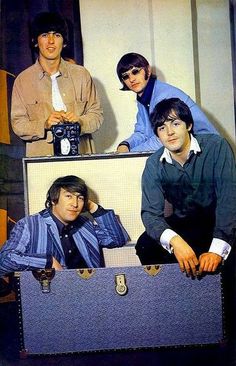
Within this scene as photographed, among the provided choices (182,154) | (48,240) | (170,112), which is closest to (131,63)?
(170,112)

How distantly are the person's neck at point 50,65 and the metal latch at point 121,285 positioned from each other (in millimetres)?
516

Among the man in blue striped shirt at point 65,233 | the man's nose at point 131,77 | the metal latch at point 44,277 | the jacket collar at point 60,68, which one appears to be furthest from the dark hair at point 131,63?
the metal latch at point 44,277

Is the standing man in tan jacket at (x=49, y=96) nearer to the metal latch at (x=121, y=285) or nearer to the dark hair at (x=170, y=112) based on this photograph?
the dark hair at (x=170, y=112)

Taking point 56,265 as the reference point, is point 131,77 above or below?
above

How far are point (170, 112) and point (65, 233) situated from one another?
1.26 feet

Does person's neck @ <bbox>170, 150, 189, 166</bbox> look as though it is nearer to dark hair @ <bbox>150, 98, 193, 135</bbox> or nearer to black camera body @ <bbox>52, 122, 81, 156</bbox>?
dark hair @ <bbox>150, 98, 193, 135</bbox>

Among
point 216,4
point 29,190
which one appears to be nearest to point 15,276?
point 29,190

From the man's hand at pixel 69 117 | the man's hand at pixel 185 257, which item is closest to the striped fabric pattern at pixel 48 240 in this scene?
the man's hand at pixel 185 257

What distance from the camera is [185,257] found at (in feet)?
4.25

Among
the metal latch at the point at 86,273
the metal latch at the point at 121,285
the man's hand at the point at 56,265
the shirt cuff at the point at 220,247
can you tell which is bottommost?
the metal latch at the point at 121,285

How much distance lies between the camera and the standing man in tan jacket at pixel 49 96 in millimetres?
1320

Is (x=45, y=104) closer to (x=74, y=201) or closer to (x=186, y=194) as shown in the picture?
(x=74, y=201)

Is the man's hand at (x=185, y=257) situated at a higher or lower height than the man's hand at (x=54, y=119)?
lower

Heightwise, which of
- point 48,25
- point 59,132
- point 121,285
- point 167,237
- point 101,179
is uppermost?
point 48,25
